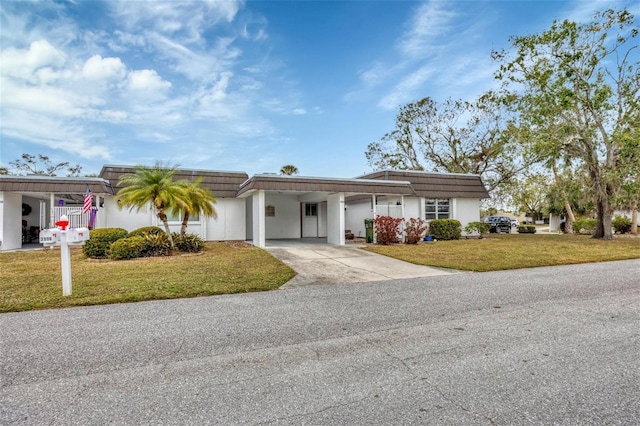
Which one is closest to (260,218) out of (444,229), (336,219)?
(336,219)

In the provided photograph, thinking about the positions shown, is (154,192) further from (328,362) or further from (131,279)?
(328,362)

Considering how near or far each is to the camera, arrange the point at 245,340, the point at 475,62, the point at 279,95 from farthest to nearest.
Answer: the point at 279,95 < the point at 475,62 < the point at 245,340

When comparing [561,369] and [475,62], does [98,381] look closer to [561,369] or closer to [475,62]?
[561,369]

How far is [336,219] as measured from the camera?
16.2 m

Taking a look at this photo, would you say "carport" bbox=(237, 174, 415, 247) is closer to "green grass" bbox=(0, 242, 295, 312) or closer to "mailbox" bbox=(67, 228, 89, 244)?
"green grass" bbox=(0, 242, 295, 312)

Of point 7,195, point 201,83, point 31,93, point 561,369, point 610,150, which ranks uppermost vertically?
point 201,83

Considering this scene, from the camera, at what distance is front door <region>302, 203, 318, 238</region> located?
2155cm

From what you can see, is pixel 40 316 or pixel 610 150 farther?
pixel 610 150

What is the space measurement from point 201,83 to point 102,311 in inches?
477

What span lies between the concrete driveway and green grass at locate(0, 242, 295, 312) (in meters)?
0.50

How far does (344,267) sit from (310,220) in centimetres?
1216

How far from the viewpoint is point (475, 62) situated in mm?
15500

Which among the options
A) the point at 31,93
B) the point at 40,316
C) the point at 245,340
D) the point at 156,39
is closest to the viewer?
the point at 245,340

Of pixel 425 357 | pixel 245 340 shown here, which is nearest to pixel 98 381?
pixel 245 340
